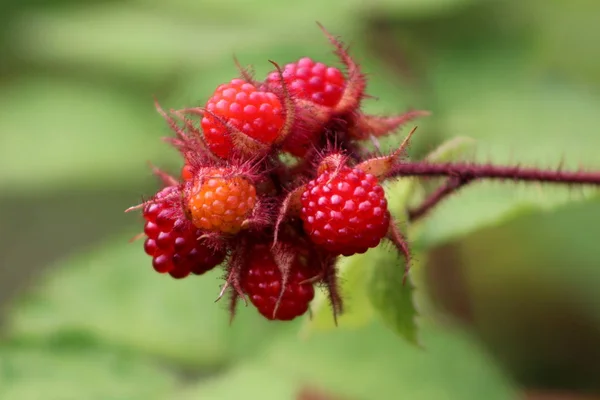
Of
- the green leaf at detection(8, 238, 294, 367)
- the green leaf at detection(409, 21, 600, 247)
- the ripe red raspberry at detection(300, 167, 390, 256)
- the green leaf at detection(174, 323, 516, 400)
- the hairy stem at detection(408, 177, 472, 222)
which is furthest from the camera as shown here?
the green leaf at detection(8, 238, 294, 367)

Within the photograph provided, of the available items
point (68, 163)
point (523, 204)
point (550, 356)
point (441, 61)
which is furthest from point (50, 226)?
point (523, 204)

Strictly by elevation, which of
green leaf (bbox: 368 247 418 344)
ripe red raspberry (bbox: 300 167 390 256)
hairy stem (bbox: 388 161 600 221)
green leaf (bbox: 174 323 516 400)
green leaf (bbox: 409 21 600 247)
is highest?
ripe red raspberry (bbox: 300 167 390 256)

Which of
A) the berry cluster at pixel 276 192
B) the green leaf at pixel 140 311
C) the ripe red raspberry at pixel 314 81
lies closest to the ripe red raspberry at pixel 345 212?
the berry cluster at pixel 276 192

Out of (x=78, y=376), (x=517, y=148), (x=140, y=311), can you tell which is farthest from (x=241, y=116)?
(x=140, y=311)

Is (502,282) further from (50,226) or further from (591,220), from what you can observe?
(50,226)

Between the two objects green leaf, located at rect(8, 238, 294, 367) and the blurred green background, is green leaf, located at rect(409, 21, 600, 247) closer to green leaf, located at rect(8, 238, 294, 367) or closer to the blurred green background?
the blurred green background

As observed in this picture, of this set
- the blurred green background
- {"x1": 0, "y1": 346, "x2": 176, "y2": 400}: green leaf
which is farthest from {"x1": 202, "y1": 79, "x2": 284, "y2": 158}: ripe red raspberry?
{"x1": 0, "y1": 346, "x2": 176, "y2": 400}: green leaf

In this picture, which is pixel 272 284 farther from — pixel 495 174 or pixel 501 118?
pixel 501 118
